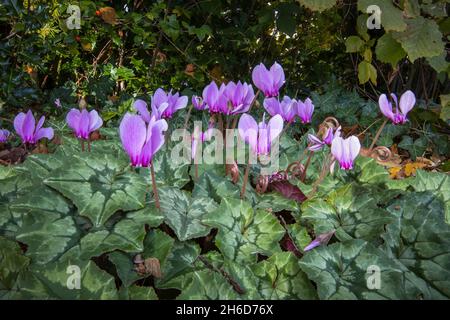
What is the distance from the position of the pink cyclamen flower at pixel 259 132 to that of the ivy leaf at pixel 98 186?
294 mm

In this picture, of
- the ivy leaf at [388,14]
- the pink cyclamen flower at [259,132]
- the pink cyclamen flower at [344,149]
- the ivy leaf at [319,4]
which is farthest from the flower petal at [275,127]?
the ivy leaf at [388,14]

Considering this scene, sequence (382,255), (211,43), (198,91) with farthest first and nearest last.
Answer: (211,43) < (198,91) < (382,255)

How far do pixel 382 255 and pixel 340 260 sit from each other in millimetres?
96

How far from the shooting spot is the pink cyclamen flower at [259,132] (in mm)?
1180

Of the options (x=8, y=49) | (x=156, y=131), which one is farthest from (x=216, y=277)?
(x=8, y=49)

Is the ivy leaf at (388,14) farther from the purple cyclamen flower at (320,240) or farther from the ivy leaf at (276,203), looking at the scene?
the purple cyclamen flower at (320,240)

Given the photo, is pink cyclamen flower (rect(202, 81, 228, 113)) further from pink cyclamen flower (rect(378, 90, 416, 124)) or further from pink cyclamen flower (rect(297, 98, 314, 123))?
pink cyclamen flower (rect(378, 90, 416, 124))

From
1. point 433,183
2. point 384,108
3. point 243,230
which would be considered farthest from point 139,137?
point 433,183

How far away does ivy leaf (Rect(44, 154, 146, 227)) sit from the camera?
101 centimetres

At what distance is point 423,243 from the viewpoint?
1165 mm

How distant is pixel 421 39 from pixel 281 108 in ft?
3.33

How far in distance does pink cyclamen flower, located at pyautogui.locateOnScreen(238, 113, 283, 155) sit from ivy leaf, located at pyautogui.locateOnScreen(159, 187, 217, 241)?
7.7 inches
